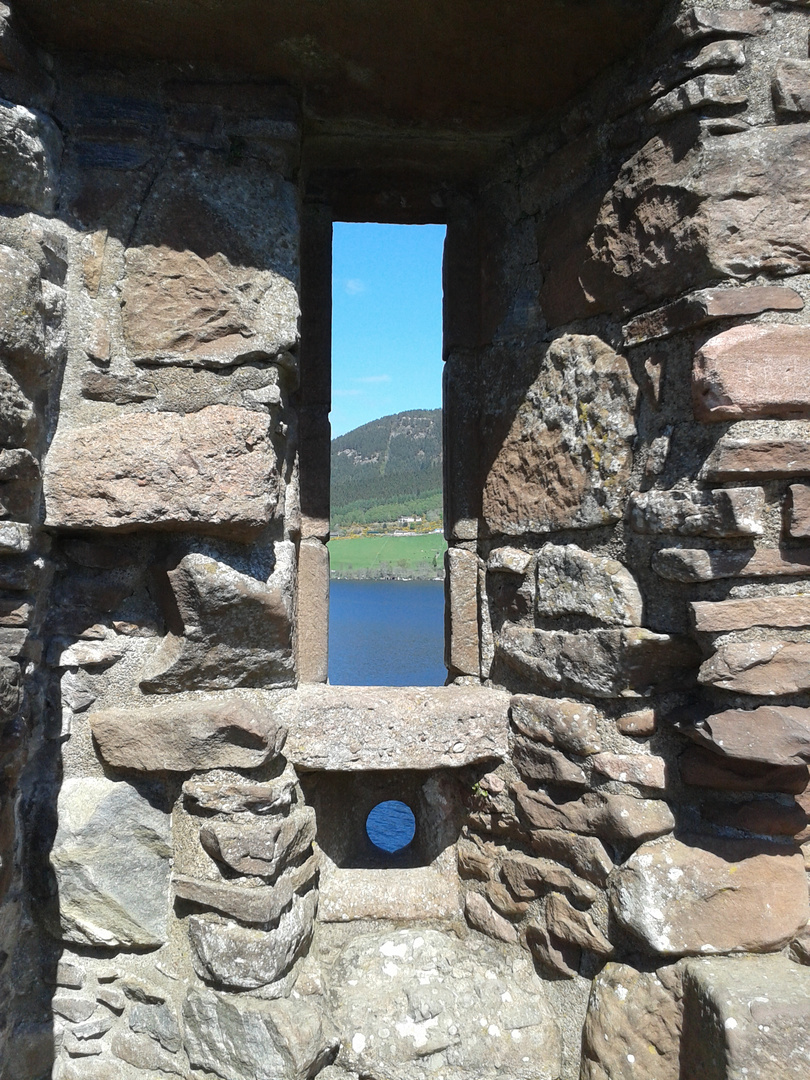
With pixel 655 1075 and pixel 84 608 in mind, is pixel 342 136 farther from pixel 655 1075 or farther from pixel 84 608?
pixel 655 1075

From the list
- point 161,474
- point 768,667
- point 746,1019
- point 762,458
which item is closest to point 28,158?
point 161,474

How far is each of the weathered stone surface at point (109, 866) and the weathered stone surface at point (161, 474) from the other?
0.81 metres

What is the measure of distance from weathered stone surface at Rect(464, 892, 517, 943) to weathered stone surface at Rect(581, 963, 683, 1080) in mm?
327

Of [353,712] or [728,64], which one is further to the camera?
[353,712]

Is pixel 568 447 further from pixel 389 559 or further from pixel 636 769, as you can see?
pixel 389 559

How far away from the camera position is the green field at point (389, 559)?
16797 millimetres

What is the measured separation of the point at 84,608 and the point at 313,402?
108 centimetres

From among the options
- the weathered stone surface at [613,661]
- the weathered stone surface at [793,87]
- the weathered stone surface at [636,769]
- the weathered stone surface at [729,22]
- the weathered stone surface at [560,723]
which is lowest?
the weathered stone surface at [636,769]

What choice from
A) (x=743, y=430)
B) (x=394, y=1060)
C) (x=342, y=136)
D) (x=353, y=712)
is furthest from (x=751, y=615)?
(x=342, y=136)

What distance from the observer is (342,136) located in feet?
8.36

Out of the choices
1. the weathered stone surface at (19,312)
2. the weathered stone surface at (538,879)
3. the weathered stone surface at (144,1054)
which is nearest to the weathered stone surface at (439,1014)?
the weathered stone surface at (538,879)

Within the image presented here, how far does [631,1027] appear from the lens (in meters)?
2.01

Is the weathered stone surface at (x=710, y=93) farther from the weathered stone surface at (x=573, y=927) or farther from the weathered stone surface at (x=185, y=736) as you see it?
the weathered stone surface at (x=573, y=927)

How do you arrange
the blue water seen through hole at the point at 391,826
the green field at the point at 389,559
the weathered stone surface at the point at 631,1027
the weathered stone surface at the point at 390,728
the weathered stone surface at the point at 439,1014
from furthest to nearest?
the green field at the point at 389,559
the blue water seen through hole at the point at 391,826
the weathered stone surface at the point at 390,728
the weathered stone surface at the point at 439,1014
the weathered stone surface at the point at 631,1027
